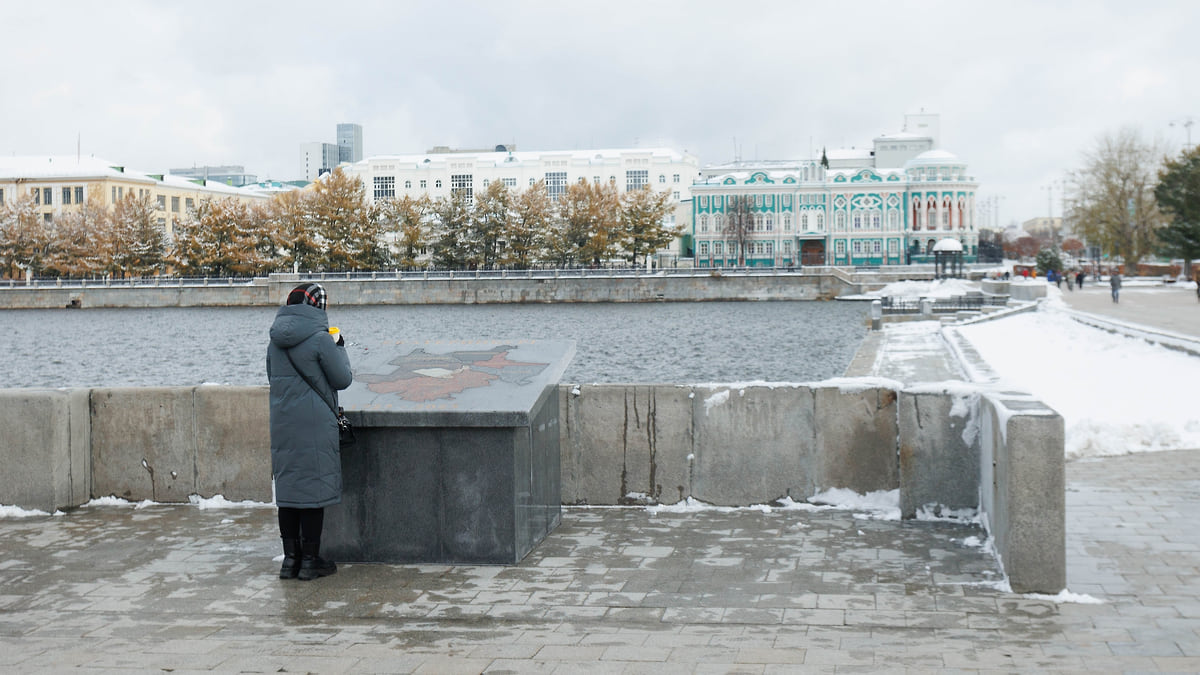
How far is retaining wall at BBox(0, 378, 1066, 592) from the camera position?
27.7 ft

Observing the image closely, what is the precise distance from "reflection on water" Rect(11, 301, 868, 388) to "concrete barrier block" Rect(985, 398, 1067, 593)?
22.4m

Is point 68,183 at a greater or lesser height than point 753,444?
greater

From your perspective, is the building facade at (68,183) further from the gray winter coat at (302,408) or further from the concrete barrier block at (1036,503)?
the concrete barrier block at (1036,503)

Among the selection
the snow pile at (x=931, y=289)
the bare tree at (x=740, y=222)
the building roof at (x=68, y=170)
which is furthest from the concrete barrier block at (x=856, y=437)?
the building roof at (x=68, y=170)

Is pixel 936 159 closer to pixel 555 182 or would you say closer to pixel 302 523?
pixel 555 182

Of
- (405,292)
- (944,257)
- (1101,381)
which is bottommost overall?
(1101,381)

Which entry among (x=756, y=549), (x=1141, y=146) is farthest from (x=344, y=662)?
(x=1141, y=146)

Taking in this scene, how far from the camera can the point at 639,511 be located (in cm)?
881

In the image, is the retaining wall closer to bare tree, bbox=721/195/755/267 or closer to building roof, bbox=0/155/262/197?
bare tree, bbox=721/195/755/267

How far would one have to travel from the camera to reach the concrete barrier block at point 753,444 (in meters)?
8.87

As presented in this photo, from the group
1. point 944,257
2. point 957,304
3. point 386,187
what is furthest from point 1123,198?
point 386,187

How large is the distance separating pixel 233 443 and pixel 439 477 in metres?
2.68

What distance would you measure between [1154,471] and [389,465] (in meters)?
6.55

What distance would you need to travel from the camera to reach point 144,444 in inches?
371
